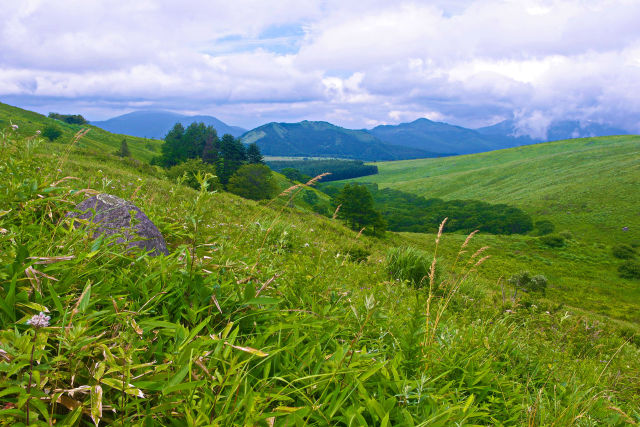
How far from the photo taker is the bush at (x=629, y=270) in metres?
69.9

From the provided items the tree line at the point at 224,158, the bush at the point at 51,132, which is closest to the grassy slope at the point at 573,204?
the tree line at the point at 224,158

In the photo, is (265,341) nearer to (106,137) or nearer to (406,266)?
(406,266)

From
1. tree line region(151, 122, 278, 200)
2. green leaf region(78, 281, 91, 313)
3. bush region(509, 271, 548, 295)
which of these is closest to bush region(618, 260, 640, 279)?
bush region(509, 271, 548, 295)

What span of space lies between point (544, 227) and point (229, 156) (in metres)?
101

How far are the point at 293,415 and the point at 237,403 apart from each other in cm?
31

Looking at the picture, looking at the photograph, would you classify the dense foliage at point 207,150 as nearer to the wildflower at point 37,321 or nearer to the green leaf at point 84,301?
the green leaf at point 84,301

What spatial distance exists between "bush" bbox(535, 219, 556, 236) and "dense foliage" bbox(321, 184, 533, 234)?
7.48 feet

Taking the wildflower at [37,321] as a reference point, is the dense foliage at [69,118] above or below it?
above

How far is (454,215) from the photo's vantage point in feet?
429

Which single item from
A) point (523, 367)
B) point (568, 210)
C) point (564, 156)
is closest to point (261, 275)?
point (523, 367)

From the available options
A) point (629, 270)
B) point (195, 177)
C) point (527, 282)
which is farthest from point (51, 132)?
point (629, 270)

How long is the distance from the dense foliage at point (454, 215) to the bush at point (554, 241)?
49.0ft

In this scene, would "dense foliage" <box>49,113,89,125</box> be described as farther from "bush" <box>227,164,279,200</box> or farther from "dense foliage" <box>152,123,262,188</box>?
"bush" <box>227,164,279,200</box>

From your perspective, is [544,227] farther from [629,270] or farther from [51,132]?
[51,132]
